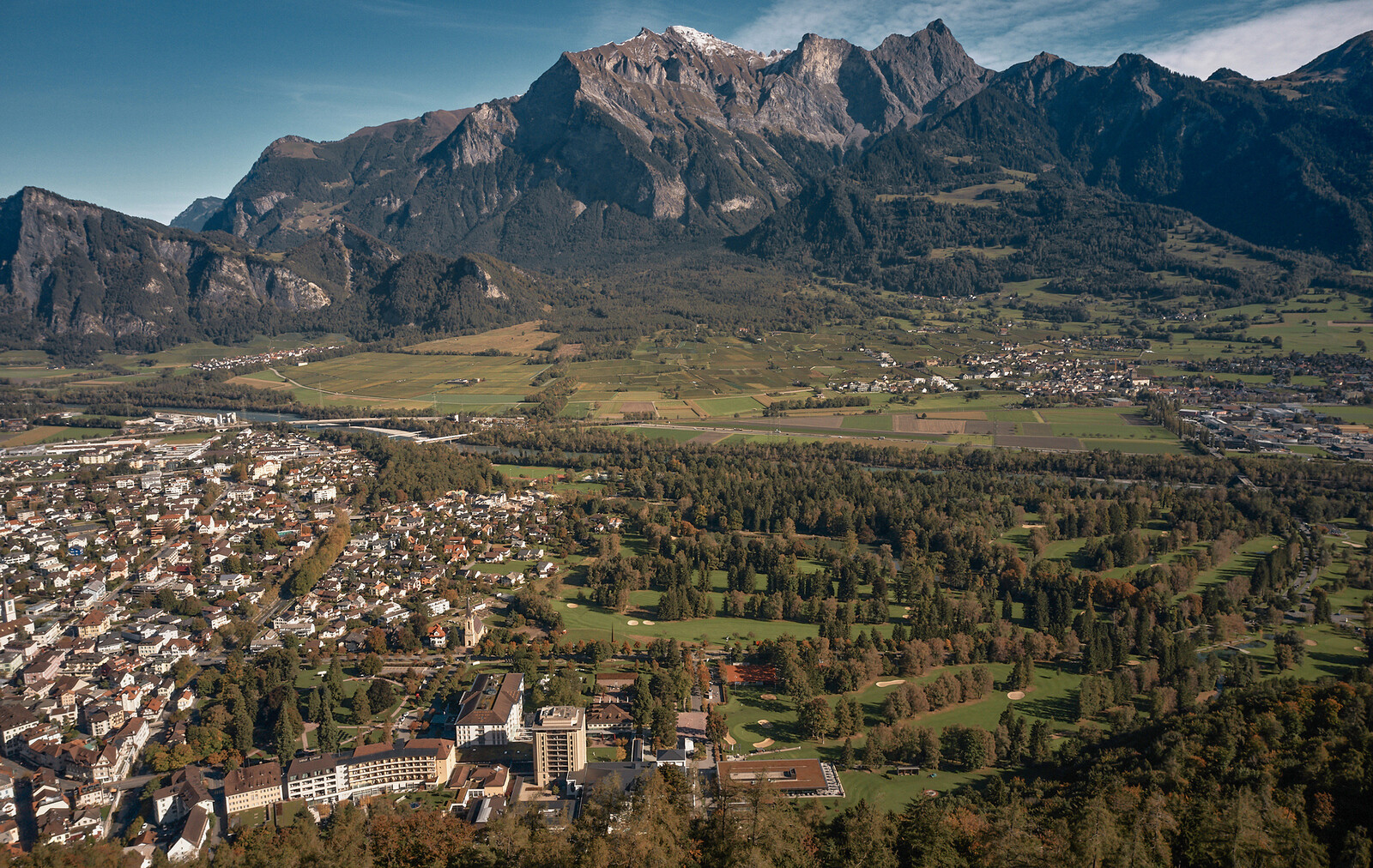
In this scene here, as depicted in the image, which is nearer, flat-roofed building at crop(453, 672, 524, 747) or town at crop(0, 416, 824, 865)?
town at crop(0, 416, 824, 865)

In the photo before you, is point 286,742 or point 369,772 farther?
point 286,742

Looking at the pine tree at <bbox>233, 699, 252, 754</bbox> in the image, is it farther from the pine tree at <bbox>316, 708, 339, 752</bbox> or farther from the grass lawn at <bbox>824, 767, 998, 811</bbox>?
the grass lawn at <bbox>824, 767, 998, 811</bbox>

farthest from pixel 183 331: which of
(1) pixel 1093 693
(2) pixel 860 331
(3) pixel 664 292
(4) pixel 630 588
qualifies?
(1) pixel 1093 693

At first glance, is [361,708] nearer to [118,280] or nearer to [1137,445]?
[1137,445]

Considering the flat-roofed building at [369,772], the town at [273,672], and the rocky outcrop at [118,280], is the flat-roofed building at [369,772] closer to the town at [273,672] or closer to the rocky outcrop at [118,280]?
the town at [273,672]

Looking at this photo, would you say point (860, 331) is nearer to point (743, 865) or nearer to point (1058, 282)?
point (1058, 282)

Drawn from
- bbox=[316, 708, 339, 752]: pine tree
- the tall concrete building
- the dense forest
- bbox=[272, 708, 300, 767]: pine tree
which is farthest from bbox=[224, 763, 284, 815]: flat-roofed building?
the tall concrete building

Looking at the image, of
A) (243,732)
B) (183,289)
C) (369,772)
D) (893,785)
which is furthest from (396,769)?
(183,289)
